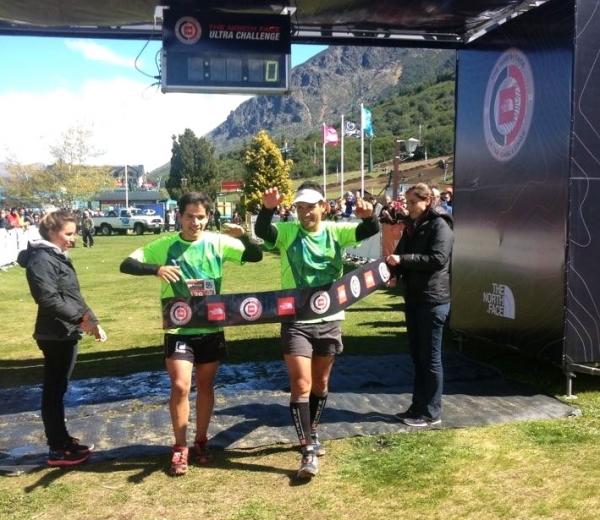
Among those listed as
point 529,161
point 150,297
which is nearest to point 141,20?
point 529,161

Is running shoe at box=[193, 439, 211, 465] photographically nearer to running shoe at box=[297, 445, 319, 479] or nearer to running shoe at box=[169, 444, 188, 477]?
running shoe at box=[169, 444, 188, 477]

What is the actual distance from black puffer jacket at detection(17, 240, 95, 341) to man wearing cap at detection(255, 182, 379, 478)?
1.37m

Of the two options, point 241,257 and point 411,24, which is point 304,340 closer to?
point 241,257

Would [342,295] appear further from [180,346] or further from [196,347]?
[180,346]

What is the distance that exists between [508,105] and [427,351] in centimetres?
299

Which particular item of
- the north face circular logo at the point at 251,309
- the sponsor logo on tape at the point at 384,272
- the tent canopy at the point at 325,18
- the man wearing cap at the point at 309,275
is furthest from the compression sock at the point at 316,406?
the tent canopy at the point at 325,18

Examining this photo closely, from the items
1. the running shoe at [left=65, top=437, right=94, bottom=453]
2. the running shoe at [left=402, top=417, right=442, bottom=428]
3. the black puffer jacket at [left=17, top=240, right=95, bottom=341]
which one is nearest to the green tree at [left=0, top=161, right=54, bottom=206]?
the running shoe at [left=65, top=437, right=94, bottom=453]

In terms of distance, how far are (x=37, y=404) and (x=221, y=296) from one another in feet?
9.27

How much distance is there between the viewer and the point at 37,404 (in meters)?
6.39

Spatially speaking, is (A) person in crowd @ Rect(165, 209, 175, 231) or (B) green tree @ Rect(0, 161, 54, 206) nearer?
(A) person in crowd @ Rect(165, 209, 175, 231)

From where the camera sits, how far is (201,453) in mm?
4836

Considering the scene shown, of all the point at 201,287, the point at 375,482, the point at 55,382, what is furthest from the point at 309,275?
the point at 55,382

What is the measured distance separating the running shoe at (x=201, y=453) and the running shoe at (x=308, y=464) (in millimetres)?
729

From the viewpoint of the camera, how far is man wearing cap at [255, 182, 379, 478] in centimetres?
455
